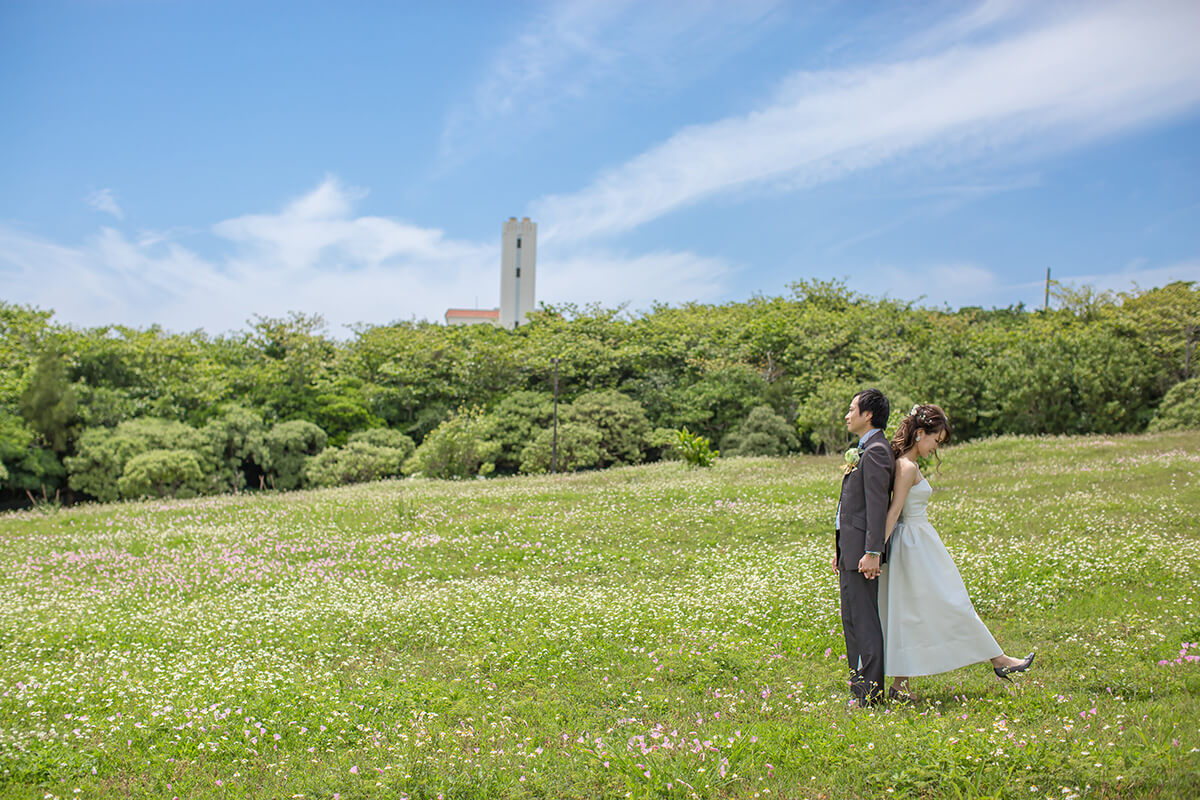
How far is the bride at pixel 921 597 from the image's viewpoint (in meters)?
5.71

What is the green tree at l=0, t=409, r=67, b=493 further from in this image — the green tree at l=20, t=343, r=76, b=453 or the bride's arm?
the bride's arm

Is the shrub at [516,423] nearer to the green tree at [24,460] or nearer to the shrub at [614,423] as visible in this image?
the shrub at [614,423]

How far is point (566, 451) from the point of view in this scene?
33.8 m

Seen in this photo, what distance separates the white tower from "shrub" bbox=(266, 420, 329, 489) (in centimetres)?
4759

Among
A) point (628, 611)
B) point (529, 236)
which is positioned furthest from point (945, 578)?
point (529, 236)

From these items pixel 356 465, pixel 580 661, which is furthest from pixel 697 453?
pixel 580 661

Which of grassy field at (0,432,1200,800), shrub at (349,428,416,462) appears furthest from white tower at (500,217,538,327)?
grassy field at (0,432,1200,800)

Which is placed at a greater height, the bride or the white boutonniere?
the white boutonniere

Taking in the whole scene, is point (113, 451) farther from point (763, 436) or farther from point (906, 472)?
point (906, 472)

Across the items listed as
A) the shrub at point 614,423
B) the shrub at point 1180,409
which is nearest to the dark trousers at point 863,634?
the shrub at point 614,423

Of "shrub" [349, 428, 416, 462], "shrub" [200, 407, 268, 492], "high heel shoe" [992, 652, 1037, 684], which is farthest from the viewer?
"shrub" [349, 428, 416, 462]

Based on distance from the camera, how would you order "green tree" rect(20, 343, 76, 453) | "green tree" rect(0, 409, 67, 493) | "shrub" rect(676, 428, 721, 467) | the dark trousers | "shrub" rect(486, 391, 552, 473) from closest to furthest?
the dark trousers < "shrub" rect(676, 428, 721, 467) < "green tree" rect(0, 409, 67, 493) < "green tree" rect(20, 343, 76, 453) < "shrub" rect(486, 391, 552, 473)

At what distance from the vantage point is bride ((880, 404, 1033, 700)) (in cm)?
571

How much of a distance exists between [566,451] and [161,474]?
16.8 m
